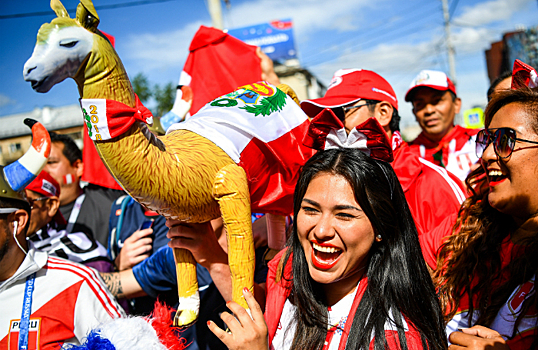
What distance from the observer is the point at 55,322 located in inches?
78.8

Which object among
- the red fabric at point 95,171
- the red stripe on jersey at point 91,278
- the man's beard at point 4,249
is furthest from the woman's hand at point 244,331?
the red fabric at point 95,171

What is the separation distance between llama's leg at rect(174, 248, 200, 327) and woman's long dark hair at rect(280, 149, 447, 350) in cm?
44

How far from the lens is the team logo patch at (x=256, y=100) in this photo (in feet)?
5.82

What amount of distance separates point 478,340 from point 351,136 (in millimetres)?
858

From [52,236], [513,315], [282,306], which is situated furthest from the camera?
[52,236]

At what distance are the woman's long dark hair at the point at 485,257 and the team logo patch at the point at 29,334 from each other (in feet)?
6.27

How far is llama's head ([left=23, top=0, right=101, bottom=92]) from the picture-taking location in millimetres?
1285

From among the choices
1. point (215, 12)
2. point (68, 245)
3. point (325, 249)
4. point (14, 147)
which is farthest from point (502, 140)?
point (14, 147)

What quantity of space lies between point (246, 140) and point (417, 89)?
2.68 meters

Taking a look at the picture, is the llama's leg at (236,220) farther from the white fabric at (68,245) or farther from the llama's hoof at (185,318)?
the white fabric at (68,245)

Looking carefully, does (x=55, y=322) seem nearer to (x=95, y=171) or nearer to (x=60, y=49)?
(x=60, y=49)

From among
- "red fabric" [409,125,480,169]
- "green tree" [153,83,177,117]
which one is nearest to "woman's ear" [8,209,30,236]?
"red fabric" [409,125,480,169]

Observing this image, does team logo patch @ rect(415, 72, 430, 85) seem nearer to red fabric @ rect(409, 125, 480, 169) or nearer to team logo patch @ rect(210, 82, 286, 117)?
red fabric @ rect(409, 125, 480, 169)

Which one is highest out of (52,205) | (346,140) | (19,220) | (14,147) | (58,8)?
(58,8)
